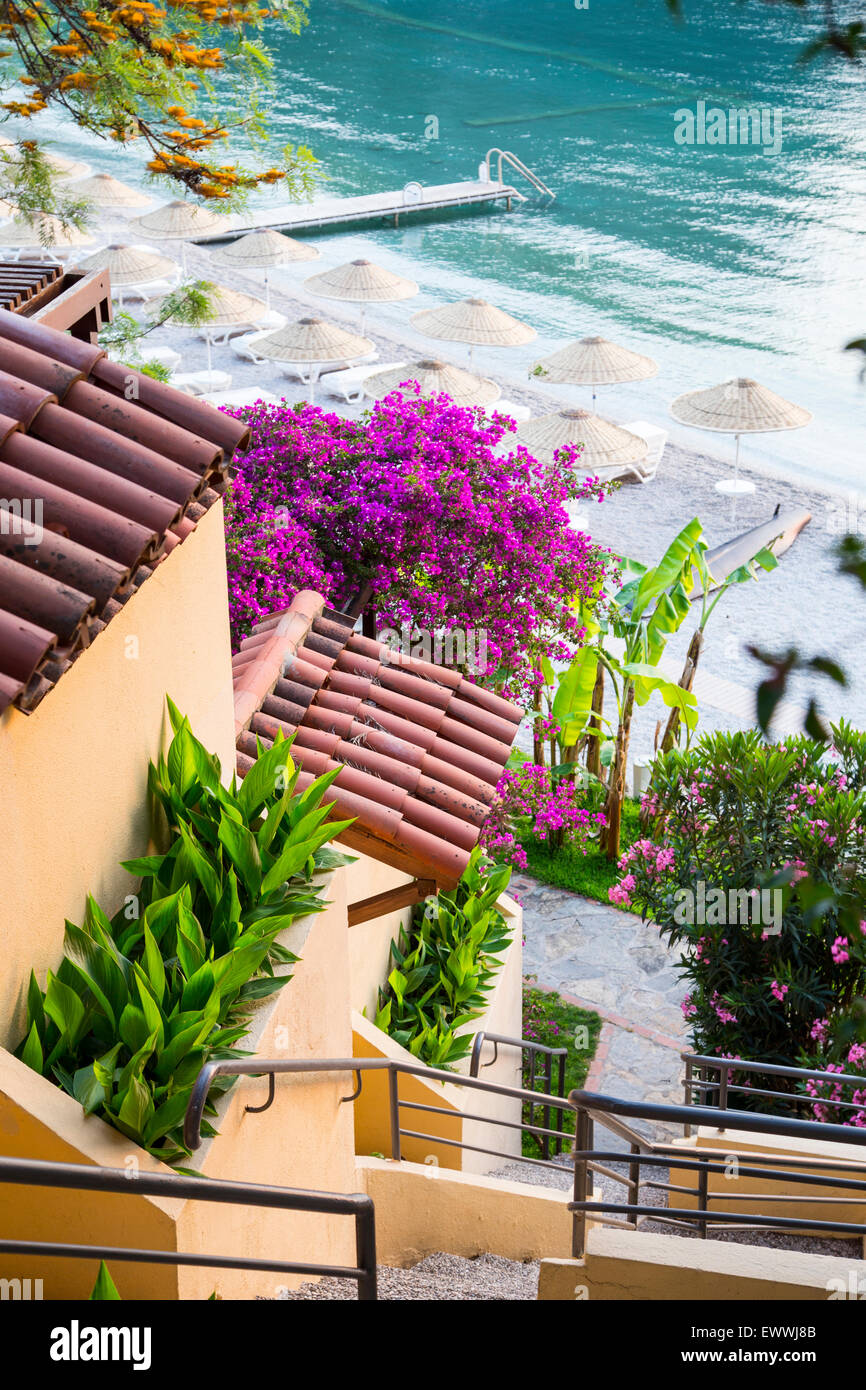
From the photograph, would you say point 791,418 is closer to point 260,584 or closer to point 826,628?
point 826,628

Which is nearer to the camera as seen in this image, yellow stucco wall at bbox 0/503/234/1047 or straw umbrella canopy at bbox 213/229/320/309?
yellow stucco wall at bbox 0/503/234/1047

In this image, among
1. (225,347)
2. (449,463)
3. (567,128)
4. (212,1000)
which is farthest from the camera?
(567,128)

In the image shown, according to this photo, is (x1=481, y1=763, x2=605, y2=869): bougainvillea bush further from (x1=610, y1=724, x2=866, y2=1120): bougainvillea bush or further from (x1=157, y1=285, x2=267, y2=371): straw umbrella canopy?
(x1=157, y1=285, x2=267, y2=371): straw umbrella canopy

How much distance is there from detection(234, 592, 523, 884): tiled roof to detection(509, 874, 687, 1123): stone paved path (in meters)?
3.72

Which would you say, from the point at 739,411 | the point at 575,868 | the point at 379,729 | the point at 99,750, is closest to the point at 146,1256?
the point at 99,750

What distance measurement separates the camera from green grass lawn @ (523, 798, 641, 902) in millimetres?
14227

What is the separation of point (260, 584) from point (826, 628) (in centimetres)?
1276

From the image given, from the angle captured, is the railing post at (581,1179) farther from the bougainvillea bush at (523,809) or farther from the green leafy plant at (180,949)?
the bougainvillea bush at (523,809)

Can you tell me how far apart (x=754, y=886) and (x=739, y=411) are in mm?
15448

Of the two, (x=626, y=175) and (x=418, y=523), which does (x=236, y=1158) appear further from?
(x=626, y=175)

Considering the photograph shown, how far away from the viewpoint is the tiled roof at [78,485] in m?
4.03

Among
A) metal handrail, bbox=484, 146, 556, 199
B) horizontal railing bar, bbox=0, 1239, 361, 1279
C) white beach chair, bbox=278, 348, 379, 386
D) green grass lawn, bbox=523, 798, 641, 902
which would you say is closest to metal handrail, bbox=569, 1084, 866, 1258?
horizontal railing bar, bbox=0, 1239, 361, 1279
